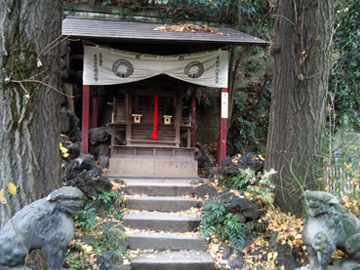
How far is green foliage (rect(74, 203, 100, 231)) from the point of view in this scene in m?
4.39

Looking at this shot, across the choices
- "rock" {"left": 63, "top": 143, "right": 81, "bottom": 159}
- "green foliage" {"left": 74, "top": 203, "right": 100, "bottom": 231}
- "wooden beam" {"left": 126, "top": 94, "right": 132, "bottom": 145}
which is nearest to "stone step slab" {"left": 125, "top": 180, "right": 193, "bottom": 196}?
"green foliage" {"left": 74, "top": 203, "right": 100, "bottom": 231}

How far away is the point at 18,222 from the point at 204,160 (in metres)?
7.29

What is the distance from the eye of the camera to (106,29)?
7828 mm

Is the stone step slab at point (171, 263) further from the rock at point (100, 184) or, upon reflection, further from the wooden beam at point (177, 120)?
the wooden beam at point (177, 120)

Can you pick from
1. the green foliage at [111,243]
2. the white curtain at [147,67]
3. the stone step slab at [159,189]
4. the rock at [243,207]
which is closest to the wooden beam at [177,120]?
the white curtain at [147,67]

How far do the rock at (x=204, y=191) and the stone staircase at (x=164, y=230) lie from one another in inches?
7.8

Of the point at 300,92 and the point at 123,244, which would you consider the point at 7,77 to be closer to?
the point at 123,244

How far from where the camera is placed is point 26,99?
3281 mm

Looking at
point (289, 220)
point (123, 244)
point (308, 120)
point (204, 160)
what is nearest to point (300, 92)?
point (308, 120)

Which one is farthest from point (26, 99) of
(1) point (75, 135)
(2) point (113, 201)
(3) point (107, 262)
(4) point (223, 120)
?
(1) point (75, 135)

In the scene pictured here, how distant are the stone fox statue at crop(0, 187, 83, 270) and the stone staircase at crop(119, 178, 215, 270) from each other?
63.3 inches

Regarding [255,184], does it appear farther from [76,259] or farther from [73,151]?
[73,151]

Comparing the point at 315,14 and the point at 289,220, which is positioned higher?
the point at 315,14

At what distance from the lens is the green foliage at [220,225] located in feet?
14.5
